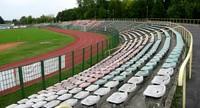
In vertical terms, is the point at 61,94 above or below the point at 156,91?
below

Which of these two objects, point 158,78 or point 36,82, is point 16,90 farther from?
point 158,78

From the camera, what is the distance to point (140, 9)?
7175cm

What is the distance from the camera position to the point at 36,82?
11430 mm

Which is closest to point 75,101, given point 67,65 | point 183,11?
point 67,65

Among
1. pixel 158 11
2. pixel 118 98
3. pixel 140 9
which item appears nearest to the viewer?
pixel 118 98

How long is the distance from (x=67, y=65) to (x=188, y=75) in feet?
23.6

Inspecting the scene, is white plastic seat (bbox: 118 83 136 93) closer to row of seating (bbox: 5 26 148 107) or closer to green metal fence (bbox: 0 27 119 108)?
row of seating (bbox: 5 26 148 107)

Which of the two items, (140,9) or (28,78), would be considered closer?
(28,78)

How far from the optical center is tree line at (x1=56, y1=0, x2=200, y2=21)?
43.4m

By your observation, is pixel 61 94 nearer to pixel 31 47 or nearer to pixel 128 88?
pixel 128 88

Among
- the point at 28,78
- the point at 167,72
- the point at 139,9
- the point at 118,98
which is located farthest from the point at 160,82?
the point at 139,9

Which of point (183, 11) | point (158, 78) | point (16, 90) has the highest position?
point (183, 11)

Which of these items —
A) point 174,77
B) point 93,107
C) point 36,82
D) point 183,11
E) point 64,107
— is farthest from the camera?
point 183,11

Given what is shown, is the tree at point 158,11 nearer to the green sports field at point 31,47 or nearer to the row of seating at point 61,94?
the green sports field at point 31,47
